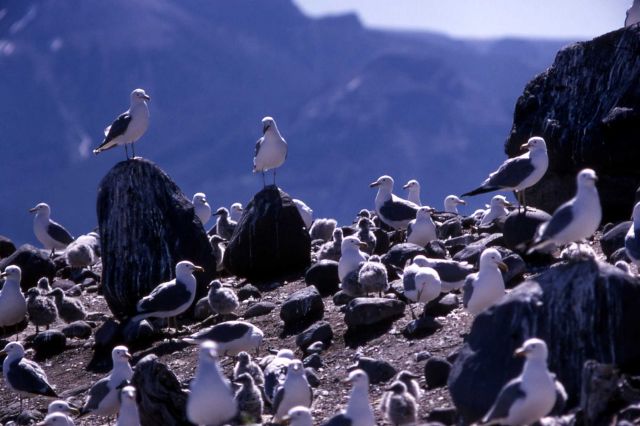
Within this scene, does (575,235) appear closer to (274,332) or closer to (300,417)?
(300,417)

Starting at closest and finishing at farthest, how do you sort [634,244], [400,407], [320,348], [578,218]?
[400,407], [578,218], [634,244], [320,348]

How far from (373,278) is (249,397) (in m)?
3.64

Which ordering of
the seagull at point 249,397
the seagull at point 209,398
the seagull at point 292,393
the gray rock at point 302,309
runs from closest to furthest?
the seagull at point 209,398 → the seagull at point 292,393 → the seagull at point 249,397 → the gray rock at point 302,309

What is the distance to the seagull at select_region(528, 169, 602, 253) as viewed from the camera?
9.42 metres

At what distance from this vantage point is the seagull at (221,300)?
14.1 m

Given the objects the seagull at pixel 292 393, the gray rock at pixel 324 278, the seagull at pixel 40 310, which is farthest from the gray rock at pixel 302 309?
the seagull at pixel 40 310

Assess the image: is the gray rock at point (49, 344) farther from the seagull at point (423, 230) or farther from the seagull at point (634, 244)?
the seagull at point (634, 244)

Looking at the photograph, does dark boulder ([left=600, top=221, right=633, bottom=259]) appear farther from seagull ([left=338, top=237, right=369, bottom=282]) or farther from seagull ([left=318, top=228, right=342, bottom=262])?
seagull ([left=318, top=228, right=342, bottom=262])

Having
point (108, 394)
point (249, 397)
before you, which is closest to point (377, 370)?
point (249, 397)

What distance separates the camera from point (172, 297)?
1396 cm

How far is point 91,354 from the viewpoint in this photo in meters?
14.5

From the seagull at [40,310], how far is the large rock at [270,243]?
291cm

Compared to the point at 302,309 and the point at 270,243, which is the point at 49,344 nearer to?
the point at 270,243

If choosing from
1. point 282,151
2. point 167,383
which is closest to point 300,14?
point 282,151
